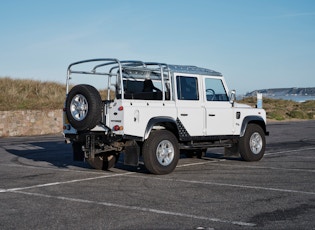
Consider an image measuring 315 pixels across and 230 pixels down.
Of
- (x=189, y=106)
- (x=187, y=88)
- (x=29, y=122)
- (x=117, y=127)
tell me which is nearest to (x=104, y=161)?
(x=117, y=127)

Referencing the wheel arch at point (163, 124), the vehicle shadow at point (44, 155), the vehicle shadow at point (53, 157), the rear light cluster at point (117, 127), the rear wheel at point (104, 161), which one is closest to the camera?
the rear light cluster at point (117, 127)

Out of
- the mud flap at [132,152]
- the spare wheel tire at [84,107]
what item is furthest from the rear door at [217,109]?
the spare wheel tire at [84,107]

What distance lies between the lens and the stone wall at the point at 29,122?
2611 centimetres

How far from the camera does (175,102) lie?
37.0ft

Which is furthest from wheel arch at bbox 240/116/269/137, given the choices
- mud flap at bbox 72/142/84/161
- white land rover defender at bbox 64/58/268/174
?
mud flap at bbox 72/142/84/161

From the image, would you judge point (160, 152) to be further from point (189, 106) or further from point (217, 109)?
point (217, 109)

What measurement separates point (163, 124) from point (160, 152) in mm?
688

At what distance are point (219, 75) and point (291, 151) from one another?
15.3 feet

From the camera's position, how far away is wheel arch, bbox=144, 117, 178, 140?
10.5 meters

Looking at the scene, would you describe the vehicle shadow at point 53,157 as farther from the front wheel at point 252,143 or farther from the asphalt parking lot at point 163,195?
the front wheel at point 252,143

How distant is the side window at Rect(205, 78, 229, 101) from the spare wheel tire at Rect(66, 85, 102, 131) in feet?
9.84

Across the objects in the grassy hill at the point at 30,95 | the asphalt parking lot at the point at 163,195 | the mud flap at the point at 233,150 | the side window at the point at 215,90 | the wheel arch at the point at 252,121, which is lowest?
the asphalt parking lot at the point at 163,195

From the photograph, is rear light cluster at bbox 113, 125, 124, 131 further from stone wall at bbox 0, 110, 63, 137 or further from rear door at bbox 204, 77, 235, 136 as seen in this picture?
stone wall at bbox 0, 110, 63, 137

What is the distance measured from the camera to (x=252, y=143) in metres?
13.1
